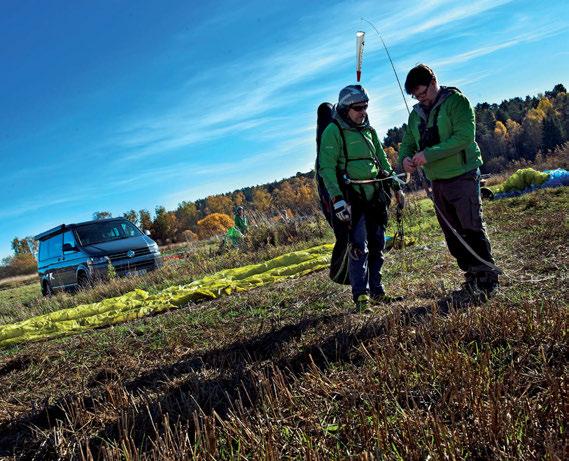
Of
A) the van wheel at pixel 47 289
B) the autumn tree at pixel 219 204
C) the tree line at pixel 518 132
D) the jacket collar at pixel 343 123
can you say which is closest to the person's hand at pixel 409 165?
the jacket collar at pixel 343 123

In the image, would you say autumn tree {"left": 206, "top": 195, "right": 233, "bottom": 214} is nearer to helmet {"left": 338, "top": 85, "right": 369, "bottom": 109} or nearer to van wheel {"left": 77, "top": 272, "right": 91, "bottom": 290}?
van wheel {"left": 77, "top": 272, "right": 91, "bottom": 290}

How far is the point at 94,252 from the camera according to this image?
987 cm

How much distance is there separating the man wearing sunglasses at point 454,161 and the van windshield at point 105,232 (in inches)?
333

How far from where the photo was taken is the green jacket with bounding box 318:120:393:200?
3830 millimetres

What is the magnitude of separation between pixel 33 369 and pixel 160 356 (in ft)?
4.26

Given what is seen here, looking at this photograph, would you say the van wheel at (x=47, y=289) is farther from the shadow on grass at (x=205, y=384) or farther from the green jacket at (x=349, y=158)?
the green jacket at (x=349, y=158)

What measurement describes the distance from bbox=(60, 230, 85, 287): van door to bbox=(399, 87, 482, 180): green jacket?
859cm

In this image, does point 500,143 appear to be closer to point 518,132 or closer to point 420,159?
point 518,132

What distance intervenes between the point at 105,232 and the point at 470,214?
8921 millimetres

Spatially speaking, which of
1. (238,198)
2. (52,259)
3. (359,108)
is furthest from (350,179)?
(238,198)

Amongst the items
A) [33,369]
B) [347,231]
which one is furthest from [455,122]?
[33,369]

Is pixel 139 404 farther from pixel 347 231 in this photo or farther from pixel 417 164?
pixel 417 164

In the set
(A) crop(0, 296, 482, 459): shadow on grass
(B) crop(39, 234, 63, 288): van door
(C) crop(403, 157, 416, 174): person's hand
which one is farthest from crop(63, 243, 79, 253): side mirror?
(C) crop(403, 157, 416, 174): person's hand

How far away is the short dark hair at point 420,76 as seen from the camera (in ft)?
11.8
